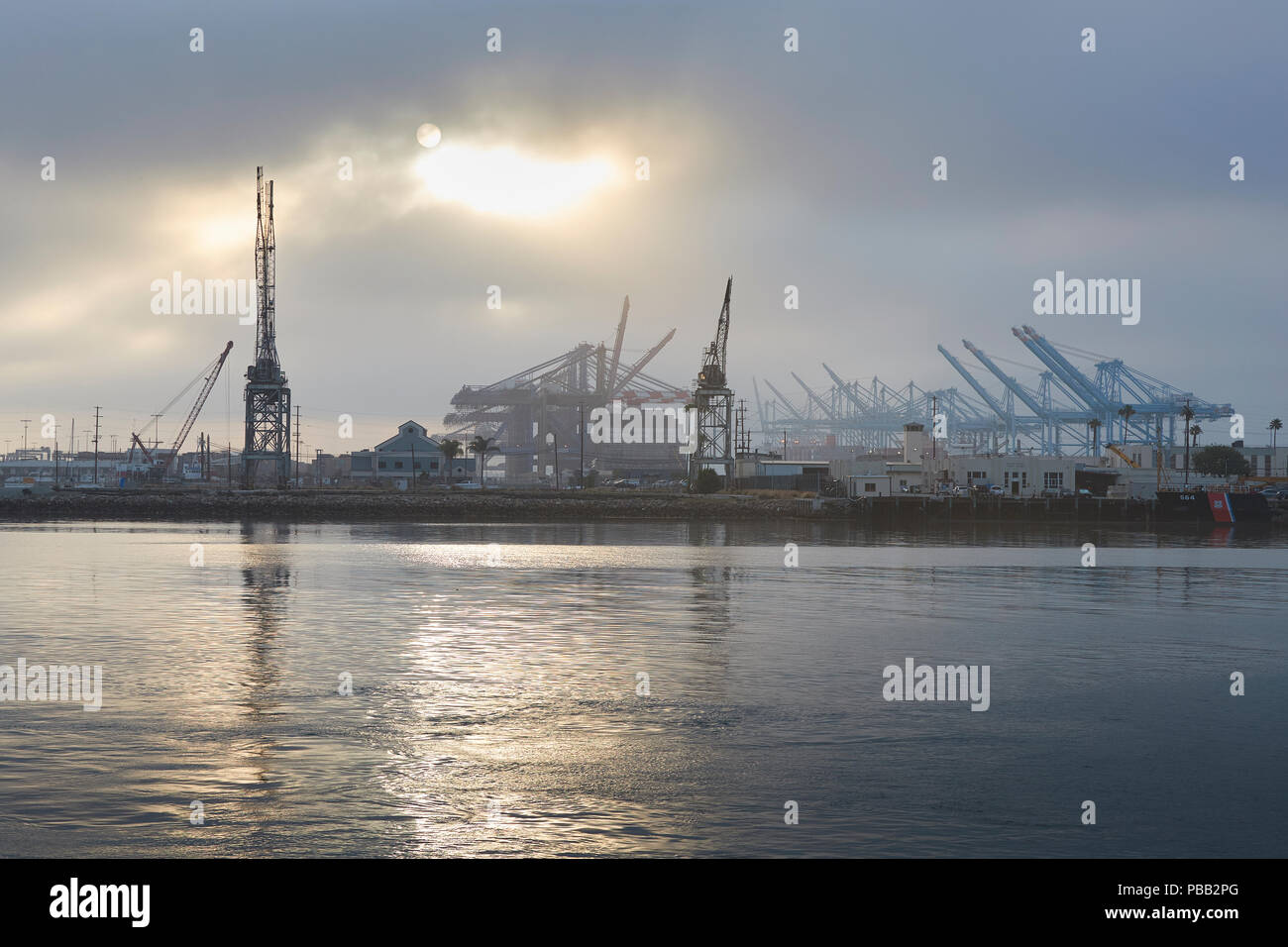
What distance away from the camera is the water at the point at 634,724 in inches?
537

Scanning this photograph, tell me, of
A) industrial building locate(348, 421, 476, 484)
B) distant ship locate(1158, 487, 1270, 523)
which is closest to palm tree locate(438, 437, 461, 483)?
industrial building locate(348, 421, 476, 484)

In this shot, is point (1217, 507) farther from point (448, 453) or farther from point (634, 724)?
point (634, 724)

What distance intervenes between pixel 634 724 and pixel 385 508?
112836 mm

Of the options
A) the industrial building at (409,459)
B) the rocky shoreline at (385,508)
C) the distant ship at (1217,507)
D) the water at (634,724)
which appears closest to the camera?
the water at (634,724)

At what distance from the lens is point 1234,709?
22031 millimetres

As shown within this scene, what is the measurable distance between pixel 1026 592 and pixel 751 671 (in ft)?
80.6

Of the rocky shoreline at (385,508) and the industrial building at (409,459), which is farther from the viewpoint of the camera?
the industrial building at (409,459)

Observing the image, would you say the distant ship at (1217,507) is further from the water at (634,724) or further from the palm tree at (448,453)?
the palm tree at (448,453)

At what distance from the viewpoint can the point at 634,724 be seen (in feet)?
65.5

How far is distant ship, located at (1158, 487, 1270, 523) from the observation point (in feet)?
425

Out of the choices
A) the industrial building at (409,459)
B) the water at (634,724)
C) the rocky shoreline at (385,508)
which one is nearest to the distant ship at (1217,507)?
the rocky shoreline at (385,508)

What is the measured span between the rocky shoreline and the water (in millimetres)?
77177

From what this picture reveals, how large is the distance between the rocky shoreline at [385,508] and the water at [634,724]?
253 feet
